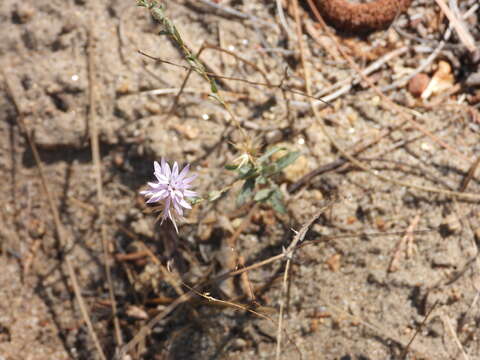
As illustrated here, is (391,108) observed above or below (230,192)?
above

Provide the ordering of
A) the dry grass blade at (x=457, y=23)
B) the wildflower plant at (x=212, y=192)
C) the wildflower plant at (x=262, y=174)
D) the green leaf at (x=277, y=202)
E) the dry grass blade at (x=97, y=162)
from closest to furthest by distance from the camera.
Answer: the wildflower plant at (x=212, y=192) < the wildflower plant at (x=262, y=174) < the green leaf at (x=277, y=202) < the dry grass blade at (x=457, y=23) < the dry grass blade at (x=97, y=162)

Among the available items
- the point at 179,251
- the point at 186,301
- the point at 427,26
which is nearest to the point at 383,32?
the point at 427,26

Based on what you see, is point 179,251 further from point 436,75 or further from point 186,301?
point 436,75

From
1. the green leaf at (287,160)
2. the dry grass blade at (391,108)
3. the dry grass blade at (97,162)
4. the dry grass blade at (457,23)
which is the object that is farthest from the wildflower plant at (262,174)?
the dry grass blade at (457,23)

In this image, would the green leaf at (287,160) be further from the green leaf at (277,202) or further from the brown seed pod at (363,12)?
the brown seed pod at (363,12)

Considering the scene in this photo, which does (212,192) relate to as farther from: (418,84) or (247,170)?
(418,84)

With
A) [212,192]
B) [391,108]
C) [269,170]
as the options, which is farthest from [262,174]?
[391,108]

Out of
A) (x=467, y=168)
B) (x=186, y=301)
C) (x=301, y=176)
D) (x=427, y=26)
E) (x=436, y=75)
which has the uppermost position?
(x=427, y=26)

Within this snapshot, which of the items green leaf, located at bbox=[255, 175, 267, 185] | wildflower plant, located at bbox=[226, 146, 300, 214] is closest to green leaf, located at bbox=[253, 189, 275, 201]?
wildflower plant, located at bbox=[226, 146, 300, 214]

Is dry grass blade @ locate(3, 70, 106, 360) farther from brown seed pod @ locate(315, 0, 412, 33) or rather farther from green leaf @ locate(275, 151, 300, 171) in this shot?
brown seed pod @ locate(315, 0, 412, 33)

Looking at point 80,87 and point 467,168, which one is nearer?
point 467,168

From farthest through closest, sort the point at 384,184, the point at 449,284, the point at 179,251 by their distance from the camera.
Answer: the point at 179,251 → the point at 384,184 → the point at 449,284
